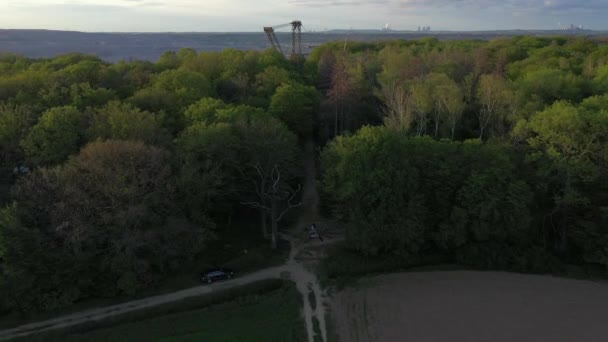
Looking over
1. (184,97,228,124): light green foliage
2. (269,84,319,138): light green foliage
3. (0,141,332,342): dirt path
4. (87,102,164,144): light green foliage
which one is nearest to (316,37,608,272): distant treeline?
(0,141,332,342): dirt path

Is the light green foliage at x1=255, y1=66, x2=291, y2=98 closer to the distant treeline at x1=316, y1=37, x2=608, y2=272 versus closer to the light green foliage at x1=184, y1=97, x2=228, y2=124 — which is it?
the light green foliage at x1=184, y1=97, x2=228, y2=124

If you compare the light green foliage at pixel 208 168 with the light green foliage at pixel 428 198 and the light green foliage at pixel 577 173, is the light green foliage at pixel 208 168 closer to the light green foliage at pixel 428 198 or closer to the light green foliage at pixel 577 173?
the light green foliage at pixel 428 198

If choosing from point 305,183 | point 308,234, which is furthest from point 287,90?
point 308,234

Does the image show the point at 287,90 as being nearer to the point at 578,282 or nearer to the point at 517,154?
the point at 517,154

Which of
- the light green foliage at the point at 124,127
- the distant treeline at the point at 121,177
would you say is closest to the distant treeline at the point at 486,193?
the distant treeline at the point at 121,177

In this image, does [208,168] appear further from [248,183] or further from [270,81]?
[270,81]

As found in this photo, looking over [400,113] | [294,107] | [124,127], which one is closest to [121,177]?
[124,127]
